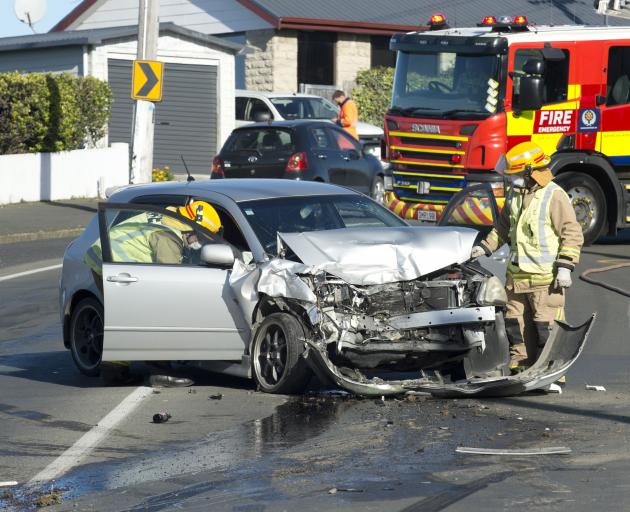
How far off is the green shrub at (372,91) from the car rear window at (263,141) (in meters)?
14.4

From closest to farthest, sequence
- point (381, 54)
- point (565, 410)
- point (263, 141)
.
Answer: point (565, 410) < point (263, 141) < point (381, 54)

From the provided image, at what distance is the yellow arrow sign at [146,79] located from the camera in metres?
22.6

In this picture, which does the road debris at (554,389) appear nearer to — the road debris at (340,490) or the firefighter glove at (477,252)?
the firefighter glove at (477,252)

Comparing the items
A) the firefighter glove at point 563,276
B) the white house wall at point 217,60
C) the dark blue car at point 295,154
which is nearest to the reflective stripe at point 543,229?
the firefighter glove at point 563,276

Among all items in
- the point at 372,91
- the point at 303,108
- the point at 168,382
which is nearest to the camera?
the point at 168,382

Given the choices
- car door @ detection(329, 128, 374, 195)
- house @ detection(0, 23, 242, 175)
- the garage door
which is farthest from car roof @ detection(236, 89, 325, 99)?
car door @ detection(329, 128, 374, 195)

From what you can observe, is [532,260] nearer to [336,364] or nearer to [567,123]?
[336,364]

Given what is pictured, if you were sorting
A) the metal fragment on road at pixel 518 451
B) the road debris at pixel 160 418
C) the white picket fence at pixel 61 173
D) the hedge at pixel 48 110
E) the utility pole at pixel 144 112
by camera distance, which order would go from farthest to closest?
the hedge at pixel 48 110 < the white picket fence at pixel 61 173 < the utility pole at pixel 144 112 < the road debris at pixel 160 418 < the metal fragment on road at pixel 518 451

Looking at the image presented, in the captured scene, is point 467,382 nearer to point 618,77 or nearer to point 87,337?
point 87,337

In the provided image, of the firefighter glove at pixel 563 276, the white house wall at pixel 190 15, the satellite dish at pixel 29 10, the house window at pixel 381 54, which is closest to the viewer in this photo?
the firefighter glove at pixel 563 276

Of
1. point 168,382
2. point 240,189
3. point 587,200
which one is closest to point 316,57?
point 587,200

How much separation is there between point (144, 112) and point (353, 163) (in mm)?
3694

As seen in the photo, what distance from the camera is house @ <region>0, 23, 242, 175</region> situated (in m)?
31.7

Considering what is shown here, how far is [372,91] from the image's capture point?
37969mm
